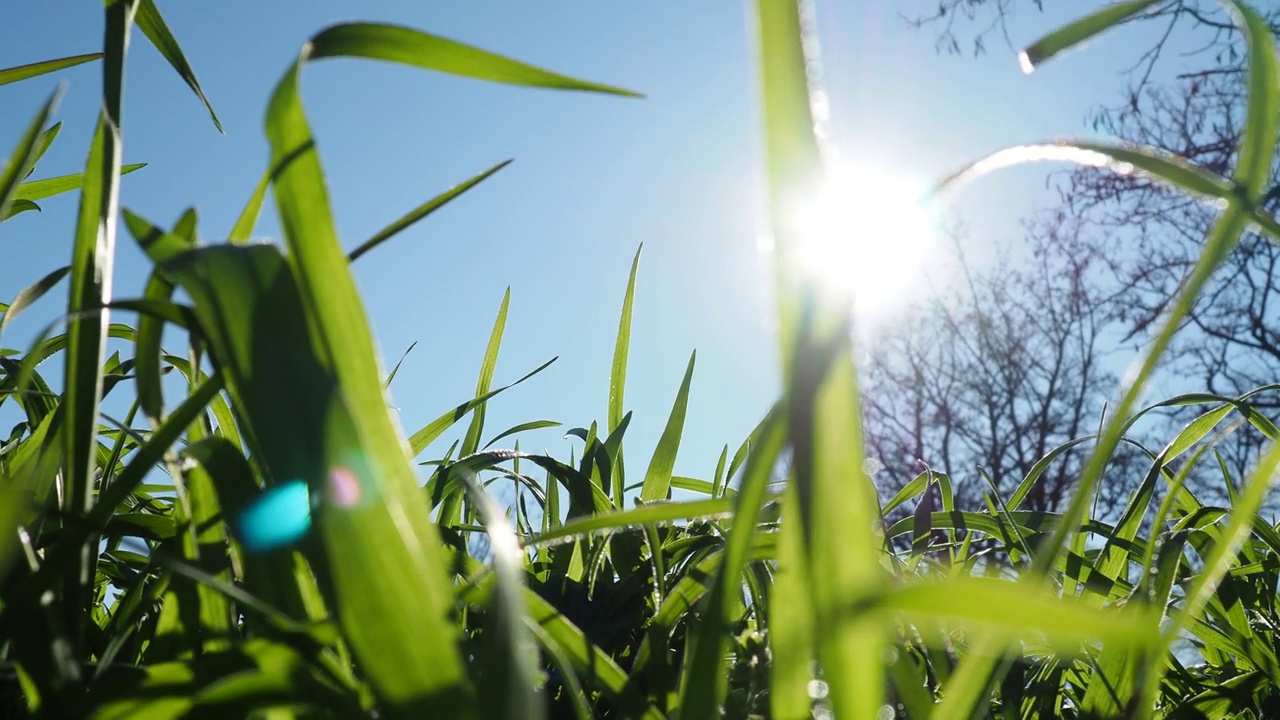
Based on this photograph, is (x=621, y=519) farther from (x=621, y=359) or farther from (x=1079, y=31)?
(x=621, y=359)

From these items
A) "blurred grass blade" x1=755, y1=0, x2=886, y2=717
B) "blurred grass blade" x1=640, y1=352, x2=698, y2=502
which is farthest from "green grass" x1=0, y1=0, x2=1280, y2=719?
"blurred grass blade" x1=640, y1=352, x2=698, y2=502

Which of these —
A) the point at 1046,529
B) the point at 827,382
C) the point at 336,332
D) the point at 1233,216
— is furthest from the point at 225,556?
the point at 1046,529

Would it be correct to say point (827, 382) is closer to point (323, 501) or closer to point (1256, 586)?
point (323, 501)

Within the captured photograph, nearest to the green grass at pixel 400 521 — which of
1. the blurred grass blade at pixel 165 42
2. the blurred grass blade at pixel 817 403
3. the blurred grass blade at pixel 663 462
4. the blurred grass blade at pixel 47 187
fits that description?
the blurred grass blade at pixel 817 403

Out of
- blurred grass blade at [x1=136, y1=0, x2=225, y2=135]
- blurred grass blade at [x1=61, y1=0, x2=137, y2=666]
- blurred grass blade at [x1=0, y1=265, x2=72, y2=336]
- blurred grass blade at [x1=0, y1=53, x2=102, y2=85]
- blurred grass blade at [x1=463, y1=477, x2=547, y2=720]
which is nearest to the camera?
blurred grass blade at [x1=463, y1=477, x2=547, y2=720]

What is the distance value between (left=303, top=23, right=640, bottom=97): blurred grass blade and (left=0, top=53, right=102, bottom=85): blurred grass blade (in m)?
0.54

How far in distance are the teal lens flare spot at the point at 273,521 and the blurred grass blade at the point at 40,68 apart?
0.56 metres

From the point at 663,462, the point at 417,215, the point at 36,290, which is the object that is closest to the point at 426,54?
the point at 417,215

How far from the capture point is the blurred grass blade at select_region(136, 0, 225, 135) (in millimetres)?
557

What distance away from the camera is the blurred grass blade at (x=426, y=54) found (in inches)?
11.5

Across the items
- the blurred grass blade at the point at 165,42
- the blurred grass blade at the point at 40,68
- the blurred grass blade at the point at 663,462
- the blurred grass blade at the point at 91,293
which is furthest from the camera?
the blurred grass blade at the point at 663,462

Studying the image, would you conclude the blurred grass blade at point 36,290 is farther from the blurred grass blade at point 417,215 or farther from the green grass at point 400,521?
the blurred grass blade at point 417,215

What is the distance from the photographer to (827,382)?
0.22 metres

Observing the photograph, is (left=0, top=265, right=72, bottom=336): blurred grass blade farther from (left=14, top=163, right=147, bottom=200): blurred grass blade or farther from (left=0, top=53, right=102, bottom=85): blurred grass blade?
(left=14, top=163, right=147, bottom=200): blurred grass blade
